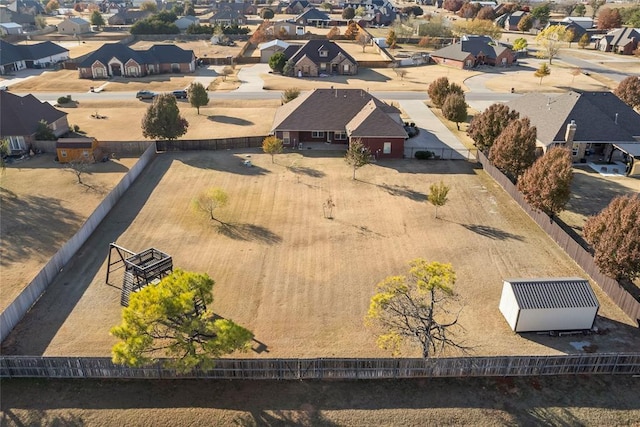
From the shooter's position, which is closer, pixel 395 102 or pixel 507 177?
pixel 507 177

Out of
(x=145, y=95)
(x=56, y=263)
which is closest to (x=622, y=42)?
(x=145, y=95)

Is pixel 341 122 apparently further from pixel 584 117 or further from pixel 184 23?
pixel 184 23

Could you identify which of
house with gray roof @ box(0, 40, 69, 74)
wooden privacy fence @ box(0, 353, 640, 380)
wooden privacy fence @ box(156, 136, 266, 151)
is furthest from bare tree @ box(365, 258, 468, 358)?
house with gray roof @ box(0, 40, 69, 74)

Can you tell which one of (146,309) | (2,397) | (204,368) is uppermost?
(146,309)

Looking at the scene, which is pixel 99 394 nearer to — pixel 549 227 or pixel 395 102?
pixel 549 227

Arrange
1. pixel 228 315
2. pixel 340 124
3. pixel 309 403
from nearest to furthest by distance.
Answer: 1. pixel 309 403
2. pixel 228 315
3. pixel 340 124

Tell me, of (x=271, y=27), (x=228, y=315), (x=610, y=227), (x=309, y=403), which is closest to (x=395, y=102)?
(x=610, y=227)

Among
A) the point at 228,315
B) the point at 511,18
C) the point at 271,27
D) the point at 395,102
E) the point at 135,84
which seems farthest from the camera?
the point at 511,18
